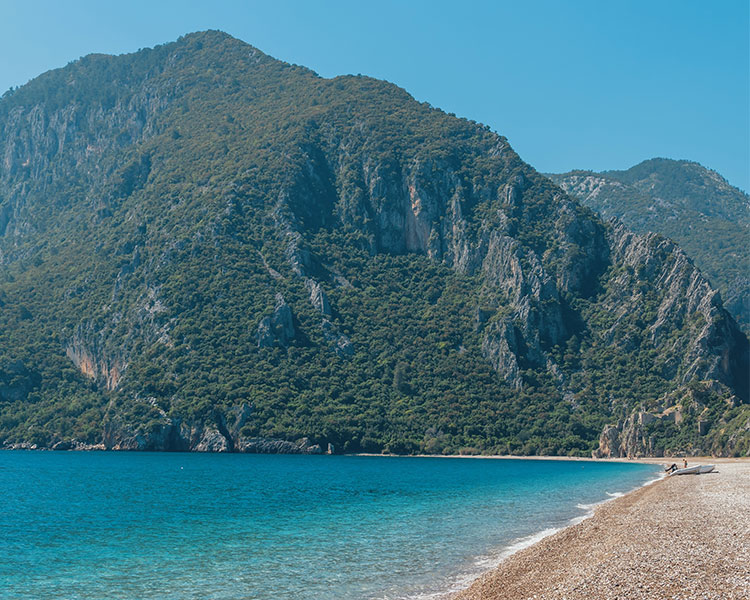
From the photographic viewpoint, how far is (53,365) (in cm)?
16000

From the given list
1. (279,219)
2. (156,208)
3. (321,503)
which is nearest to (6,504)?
(321,503)

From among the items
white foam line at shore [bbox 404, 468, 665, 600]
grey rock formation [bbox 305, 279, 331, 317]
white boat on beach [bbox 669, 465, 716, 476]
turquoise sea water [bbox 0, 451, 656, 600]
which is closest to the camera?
→ white foam line at shore [bbox 404, 468, 665, 600]

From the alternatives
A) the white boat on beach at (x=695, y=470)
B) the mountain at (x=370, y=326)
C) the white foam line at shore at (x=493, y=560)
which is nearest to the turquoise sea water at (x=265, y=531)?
the white foam line at shore at (x=493, y=560)

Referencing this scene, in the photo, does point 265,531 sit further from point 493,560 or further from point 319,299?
point 319,299

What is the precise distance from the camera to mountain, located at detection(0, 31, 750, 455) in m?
136

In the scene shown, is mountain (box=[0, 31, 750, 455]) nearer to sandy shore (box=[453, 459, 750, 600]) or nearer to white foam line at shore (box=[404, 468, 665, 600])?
sandy shore (box=[453, 459, 750, 600])

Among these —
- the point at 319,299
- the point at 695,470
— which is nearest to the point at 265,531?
the point at 695,470

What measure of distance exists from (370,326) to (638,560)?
472 ft

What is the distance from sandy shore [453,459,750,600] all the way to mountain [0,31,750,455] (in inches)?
3075

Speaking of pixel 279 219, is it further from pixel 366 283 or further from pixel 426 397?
pixel 426 397

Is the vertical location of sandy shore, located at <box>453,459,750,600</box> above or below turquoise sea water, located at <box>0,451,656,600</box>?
above

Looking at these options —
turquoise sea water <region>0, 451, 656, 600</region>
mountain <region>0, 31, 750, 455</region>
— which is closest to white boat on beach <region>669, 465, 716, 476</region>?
turquoise sea water <region>0, 451, 656, 600</region>

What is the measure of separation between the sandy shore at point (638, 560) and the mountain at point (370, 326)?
256 feet

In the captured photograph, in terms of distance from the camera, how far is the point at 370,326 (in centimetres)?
16762
